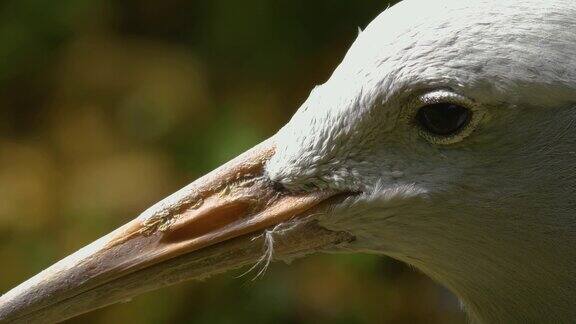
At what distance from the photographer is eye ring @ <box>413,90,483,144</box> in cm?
184

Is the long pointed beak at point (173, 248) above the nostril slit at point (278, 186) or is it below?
below

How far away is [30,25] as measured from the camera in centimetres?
493

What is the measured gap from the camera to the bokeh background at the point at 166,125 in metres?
4.63

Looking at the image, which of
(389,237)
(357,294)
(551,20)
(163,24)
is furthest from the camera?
(163,24)

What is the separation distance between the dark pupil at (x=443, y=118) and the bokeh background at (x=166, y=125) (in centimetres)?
254

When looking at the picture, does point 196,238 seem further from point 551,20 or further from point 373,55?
point 551,20

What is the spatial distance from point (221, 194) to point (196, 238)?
0.10m

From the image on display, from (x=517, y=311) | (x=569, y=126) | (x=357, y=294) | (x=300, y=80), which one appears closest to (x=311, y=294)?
(x=357, y=294)

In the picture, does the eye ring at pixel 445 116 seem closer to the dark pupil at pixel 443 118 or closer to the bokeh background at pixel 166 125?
the dark pupil at pixel 443 118

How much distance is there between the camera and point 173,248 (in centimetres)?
207

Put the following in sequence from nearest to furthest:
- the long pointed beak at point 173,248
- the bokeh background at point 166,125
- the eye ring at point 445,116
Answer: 1. the eye ring at point 445,116
2. the long pointed beak at point 173,248
3. the bokeh background at point 166,125

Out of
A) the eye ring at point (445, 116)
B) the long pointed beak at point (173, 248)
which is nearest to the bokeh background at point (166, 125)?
the long pointed beak at point (173, 248)

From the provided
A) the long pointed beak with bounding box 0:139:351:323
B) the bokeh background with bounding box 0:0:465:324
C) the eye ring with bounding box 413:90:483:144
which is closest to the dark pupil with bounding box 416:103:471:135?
the eye ring with bounding box 413:90:483:144

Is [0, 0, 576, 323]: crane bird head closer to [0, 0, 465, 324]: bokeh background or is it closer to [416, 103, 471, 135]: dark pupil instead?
[416, 103, 471, 135]: dark pupil
